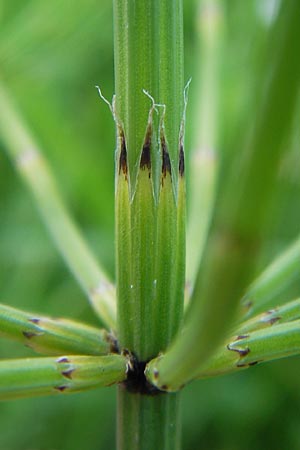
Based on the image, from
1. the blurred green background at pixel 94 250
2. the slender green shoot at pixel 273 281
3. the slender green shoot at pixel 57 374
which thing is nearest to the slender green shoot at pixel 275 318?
the slender green shoot at pixel 273 281

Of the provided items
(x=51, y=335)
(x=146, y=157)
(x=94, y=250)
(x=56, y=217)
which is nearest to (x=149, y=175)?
(x=146, y=157)

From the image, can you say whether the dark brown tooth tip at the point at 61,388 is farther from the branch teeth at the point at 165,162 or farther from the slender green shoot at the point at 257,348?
the branch teeth at the point at 165,162

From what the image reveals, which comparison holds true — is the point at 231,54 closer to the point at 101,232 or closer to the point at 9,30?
the point at 101,232

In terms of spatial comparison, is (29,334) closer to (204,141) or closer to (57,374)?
(57,374)

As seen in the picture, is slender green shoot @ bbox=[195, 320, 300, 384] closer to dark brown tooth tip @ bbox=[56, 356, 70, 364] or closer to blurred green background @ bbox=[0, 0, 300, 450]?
dark brown tooth tip @ bbox=[56, 356, 70, 364]

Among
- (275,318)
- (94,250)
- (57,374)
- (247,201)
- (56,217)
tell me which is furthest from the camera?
(94,250)
